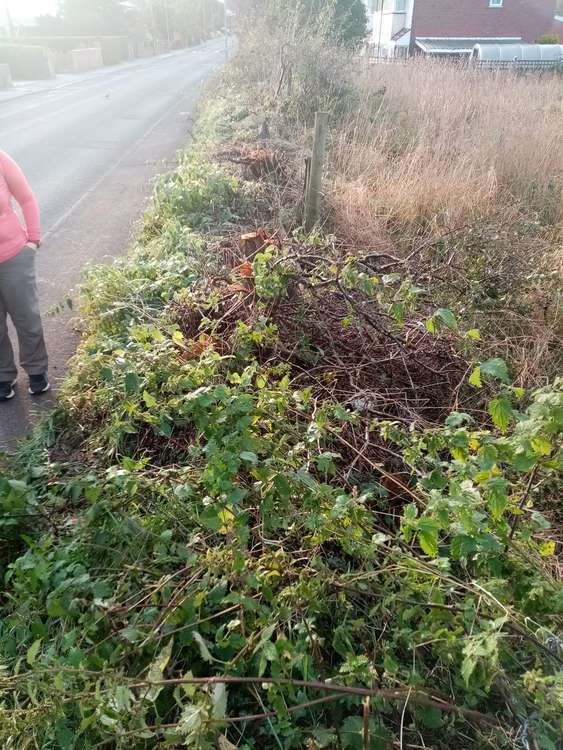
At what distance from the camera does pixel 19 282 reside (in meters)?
3.70

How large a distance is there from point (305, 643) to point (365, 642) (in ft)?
0.95

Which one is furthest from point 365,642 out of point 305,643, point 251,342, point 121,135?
point 121,135

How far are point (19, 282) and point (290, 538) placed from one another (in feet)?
8.75

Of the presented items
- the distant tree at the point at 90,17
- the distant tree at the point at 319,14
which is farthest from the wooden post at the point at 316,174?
the distant tree at the point at 90,17

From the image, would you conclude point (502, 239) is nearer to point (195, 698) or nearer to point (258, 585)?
point (258, 585)

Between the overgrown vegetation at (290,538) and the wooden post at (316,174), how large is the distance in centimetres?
142

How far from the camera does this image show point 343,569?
2219mm

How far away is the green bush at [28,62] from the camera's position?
27.4 meters

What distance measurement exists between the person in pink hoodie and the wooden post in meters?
2.60

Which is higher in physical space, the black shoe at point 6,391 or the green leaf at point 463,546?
the green leaf at point 463,546

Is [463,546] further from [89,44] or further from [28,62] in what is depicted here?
[89,44]

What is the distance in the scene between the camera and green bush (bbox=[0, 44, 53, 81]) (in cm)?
2739

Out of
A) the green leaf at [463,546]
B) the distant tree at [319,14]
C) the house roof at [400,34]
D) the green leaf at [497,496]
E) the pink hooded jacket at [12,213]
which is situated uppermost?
the distant tree at [319,14]

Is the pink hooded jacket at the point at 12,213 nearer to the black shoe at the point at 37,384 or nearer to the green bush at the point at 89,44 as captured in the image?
the black shoe at the point at 37,384
